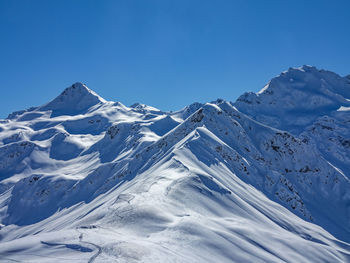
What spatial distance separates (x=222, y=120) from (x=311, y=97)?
90.3 m

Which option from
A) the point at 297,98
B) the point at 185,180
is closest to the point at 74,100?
the point at 297,98

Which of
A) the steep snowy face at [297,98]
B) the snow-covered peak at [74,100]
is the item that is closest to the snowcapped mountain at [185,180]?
the steep snowy face at [297,98]

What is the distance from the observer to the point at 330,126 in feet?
407

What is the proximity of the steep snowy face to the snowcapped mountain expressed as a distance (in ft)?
2.22

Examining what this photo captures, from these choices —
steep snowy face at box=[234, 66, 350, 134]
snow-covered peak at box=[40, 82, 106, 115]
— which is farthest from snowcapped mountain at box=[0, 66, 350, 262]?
snow-covered peak at box=[40, 82, 106, 115]

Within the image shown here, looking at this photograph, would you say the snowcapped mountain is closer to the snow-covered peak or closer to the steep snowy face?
the steep snowy face

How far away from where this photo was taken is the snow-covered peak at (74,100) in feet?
607

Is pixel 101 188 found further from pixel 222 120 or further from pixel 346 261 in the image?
pixel 346 261

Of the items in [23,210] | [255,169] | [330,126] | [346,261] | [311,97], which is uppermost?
[311,97]

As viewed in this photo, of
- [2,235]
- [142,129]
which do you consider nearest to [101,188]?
[2,235]

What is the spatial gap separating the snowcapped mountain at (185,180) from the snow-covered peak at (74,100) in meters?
0.81

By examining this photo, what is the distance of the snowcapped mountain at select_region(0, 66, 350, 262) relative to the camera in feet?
79.5

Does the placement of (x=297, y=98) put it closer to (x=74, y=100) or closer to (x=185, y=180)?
(x=185, y=180)

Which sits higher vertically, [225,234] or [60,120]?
[60,120]
